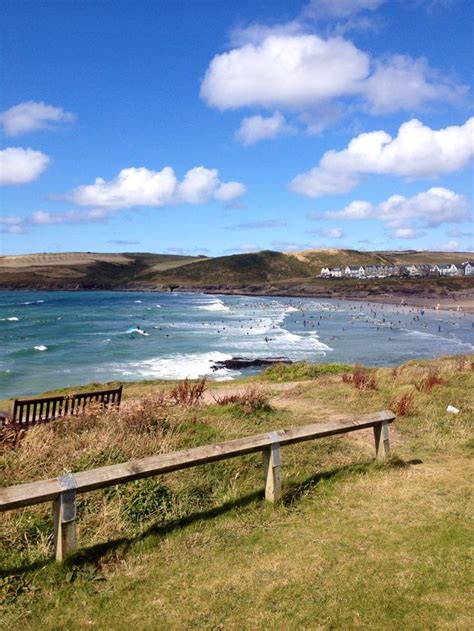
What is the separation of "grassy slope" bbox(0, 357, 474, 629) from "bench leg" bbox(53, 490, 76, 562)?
0.14 m

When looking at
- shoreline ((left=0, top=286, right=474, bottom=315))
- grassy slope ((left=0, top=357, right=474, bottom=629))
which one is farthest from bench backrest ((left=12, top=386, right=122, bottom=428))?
shoreline ((left=0, top=286, right=474, bottom=315))

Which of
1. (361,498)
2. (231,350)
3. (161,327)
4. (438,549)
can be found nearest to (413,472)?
(361,498)

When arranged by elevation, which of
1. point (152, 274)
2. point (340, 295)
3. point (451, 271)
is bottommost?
point (340, 295)

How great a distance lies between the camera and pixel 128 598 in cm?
446

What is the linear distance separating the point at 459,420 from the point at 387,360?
84.2 ft

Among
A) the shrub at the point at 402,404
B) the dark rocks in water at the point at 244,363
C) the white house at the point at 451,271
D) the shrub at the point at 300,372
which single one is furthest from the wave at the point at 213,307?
the white house at the point at 451,271

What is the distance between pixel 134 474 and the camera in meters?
5.33

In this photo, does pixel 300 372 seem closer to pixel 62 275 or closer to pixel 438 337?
pixel 438 337

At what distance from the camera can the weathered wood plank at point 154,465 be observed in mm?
4727

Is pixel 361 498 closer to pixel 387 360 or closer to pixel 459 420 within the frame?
pixel 459 420

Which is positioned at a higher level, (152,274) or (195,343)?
(152,274)

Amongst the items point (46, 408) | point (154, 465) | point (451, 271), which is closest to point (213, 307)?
point (46, 408)

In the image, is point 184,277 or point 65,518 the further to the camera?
point 184,277

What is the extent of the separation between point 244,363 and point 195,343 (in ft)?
41.7
